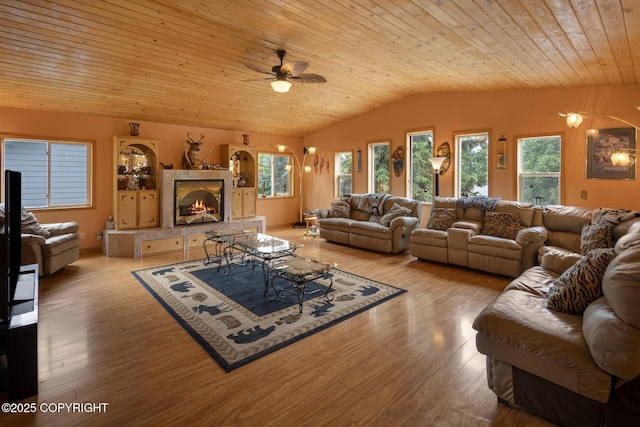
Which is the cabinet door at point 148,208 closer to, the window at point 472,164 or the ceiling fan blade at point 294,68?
the ceiling fan blade at point 294,68

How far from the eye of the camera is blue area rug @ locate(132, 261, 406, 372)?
2.90 meters

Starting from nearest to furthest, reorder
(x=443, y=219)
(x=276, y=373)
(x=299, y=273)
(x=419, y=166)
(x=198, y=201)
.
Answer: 1. (x=276, y=373)
2. (x=299, y=273)
3. (x=443, y=219)
4. (x=198, y=201)
5. (x=419, y=166)

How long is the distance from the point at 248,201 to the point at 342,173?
251 cm

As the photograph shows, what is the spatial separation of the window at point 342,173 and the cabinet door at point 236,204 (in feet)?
8.15

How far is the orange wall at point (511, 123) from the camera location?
195 inches

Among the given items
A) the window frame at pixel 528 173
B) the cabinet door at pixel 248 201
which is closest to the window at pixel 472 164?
the window frame at pixel 528 173

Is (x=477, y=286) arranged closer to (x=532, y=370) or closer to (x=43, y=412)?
(x=532, y=370)

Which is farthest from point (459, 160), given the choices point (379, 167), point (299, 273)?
point (299, 273)

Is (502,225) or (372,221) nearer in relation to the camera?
(502,225)

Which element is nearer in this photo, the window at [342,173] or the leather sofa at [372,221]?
the leather sofa at [372,221]

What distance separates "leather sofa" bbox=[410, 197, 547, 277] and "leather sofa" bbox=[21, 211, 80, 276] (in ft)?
17.2

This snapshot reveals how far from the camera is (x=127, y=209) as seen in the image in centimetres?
637

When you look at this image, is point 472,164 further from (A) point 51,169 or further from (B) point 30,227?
(A) point 51,169

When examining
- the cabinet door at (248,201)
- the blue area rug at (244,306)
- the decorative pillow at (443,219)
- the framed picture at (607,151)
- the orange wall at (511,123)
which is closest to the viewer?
the blue area rug at (244,306)
